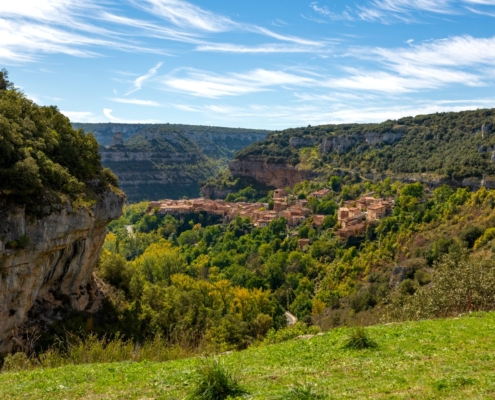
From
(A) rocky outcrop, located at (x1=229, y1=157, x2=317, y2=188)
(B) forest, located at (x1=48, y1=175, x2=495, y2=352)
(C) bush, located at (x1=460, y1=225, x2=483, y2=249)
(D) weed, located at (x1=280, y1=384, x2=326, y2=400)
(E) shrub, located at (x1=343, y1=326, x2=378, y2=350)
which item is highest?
(A) rocky outcrop, located at (x1=229, y1=157, x2=317, y2=188)

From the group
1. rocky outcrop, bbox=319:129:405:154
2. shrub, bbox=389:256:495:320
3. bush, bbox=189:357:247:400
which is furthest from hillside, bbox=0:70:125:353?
rocky outcrop, bbox=319:129:405:154

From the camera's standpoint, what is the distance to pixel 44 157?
1769 cm

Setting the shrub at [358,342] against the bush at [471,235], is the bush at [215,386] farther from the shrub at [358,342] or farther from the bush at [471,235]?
the bush at [471,235]

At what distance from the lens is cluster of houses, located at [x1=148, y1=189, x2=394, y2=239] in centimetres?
5359

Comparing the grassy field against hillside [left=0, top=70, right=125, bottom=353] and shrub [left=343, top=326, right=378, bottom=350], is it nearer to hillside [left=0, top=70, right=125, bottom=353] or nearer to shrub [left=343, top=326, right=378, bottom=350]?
shrub [left=343, top=326, right=378, bottom=350]

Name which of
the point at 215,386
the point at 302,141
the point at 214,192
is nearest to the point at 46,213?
the point at 215,386

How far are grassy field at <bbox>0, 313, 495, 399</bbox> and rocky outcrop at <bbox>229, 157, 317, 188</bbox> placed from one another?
75458 millimetres

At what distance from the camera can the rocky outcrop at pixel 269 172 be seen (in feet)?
297

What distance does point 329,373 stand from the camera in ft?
30.4

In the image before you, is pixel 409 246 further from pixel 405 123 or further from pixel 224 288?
pixel 405 123

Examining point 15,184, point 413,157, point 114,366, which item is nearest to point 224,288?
point 15,184

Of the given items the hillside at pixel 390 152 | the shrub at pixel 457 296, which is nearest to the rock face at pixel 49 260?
the shrub at pixel 457 296

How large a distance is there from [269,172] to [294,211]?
3228cm

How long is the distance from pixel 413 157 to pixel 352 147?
1986 cm
